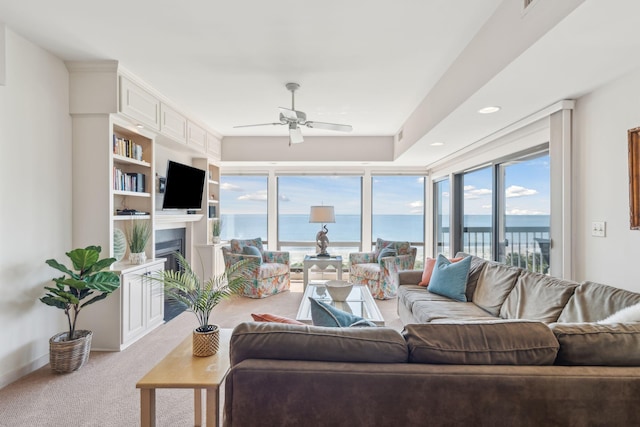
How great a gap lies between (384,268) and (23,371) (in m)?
3.86

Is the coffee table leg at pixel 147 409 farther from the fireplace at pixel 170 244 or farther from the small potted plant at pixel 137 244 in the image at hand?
the fireplace at pixel 170 244

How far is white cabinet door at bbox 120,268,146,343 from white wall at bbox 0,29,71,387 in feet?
1.69

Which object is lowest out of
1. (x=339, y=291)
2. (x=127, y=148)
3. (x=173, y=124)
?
(x=339, y=291)

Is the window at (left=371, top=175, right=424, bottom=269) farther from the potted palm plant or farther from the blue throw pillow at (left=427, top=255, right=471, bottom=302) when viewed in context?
the potted palm plant

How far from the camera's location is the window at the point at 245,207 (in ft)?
20.8

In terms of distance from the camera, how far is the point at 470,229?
4.70m

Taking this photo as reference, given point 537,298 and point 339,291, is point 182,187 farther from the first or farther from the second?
point 537,298

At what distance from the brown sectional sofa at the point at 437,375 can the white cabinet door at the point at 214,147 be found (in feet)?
14.0

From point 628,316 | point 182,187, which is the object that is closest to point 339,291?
point 628,316

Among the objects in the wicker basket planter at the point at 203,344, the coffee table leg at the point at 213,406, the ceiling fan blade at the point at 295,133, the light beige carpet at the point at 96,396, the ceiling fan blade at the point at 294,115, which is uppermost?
the ceiling fan blade at the point at 294,115

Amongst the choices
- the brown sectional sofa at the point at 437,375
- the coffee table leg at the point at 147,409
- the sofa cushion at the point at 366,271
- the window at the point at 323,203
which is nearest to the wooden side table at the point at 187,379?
the coffee table leg at the point at 147,409

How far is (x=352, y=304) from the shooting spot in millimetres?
3094

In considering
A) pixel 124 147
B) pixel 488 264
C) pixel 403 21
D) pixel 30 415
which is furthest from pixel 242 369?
pixel 124 147

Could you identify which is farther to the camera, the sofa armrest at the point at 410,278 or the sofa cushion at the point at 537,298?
the sofa armrest at the point at 410,278
